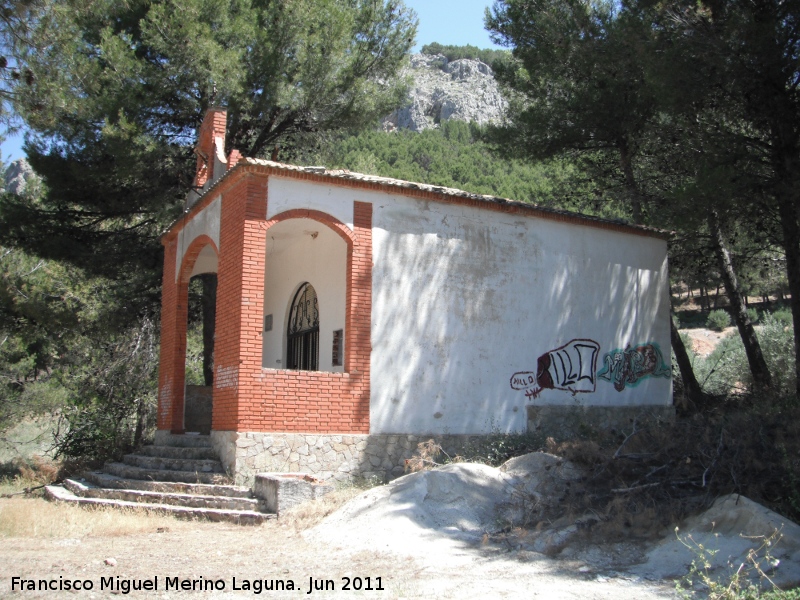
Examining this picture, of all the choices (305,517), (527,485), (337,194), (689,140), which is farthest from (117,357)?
(689,140)

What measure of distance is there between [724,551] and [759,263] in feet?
43.2

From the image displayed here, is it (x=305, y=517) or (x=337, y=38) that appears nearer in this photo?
(x=305, y=517)

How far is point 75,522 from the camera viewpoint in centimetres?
877

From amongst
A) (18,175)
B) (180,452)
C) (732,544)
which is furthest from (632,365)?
(18,175)

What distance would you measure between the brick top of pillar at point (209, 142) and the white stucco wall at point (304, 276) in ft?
5.46

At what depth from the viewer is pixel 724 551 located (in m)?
6.27

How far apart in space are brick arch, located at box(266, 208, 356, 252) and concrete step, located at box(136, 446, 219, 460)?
3.48 meters

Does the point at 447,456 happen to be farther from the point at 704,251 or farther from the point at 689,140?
the point at 704,251

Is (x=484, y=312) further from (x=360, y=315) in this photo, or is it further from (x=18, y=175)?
(x=18, y=175)

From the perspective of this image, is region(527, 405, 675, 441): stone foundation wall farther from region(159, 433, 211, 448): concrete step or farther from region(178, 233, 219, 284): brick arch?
region(178, 233, 219, 284): brick arch

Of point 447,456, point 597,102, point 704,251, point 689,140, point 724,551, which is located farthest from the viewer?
point 704,251

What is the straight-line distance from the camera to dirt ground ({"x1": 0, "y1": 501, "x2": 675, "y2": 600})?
5777 mm

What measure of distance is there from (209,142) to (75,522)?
752 cm

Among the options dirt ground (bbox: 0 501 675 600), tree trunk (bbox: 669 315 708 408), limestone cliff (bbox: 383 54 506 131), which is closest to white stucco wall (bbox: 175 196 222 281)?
dirt ground (bbox: 0 501 675 600)
